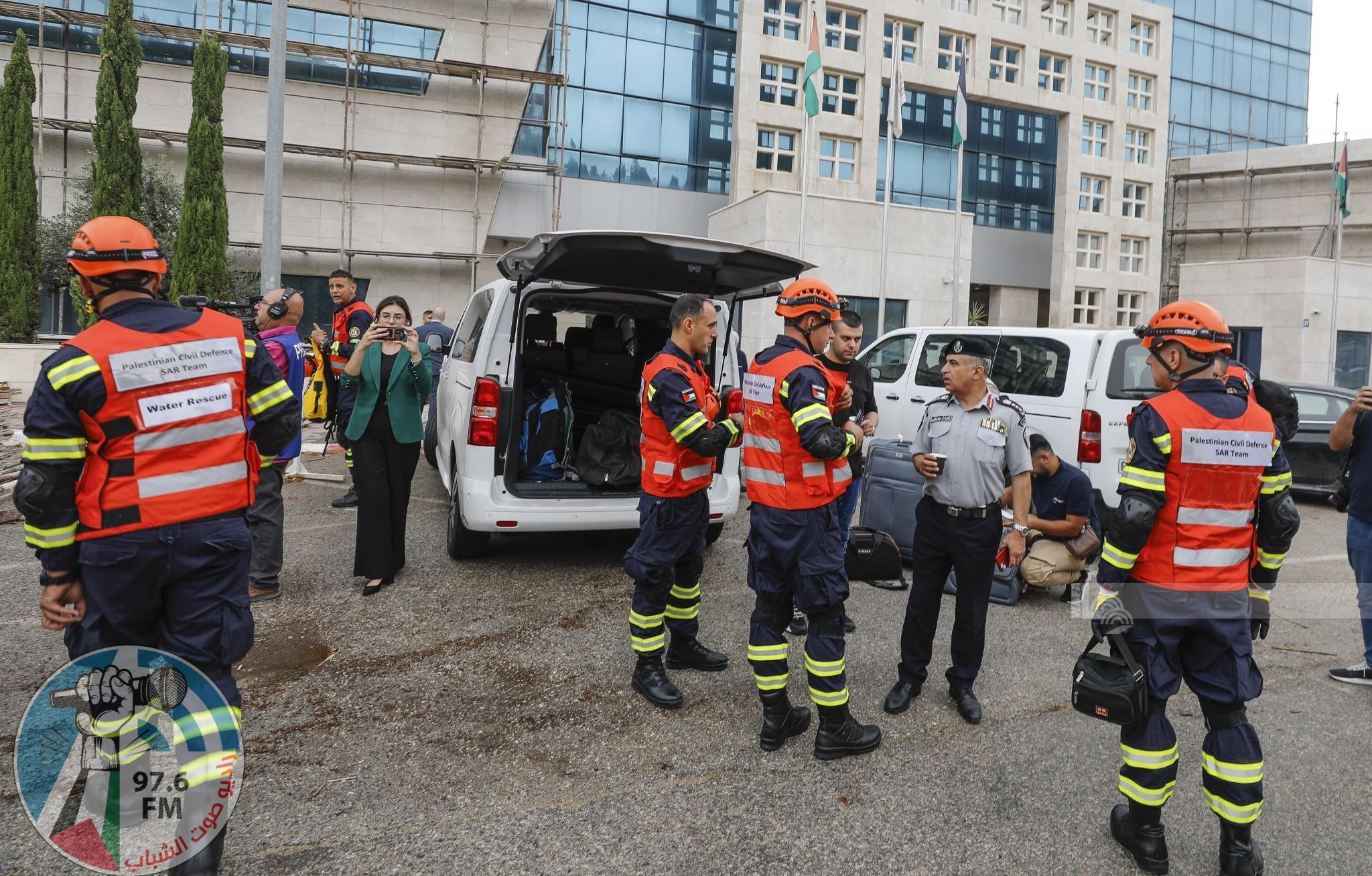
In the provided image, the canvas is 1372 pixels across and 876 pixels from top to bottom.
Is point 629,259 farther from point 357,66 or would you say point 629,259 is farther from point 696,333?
point 357,66

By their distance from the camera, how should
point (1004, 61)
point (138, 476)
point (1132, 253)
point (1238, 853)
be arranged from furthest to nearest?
1. point (1132, 253)
2. point (1004, 61)
3. point (1238, 853)
4. point (138, 476)

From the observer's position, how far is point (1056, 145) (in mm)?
32875

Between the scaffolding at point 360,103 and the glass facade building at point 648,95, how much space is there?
0.88m

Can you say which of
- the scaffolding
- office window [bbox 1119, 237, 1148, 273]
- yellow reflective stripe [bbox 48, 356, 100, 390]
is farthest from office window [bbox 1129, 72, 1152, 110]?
yellow reflective stripe [bbox 48, 356, 100, 390]

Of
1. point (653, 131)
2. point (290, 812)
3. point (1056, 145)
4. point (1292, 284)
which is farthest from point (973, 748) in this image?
point (1056, 145)

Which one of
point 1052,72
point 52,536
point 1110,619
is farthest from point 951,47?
point 52,536

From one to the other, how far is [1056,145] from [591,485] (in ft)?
108

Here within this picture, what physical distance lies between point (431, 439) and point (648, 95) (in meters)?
20.5

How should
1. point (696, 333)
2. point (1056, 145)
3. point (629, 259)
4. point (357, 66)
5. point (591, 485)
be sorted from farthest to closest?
point (1056, 145)
point (357, 66)
point (591, 485)
point (629, 259)
point (696, 333)

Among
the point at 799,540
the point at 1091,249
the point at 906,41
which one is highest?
the point at 906,41

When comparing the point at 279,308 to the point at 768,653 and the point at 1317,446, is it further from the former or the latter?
the point at 1317,446

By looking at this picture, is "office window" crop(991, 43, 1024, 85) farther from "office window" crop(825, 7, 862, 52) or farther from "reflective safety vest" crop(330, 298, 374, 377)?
"reflective safety vest" crop(330, 298, 374, 377)

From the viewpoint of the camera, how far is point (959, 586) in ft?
13.3

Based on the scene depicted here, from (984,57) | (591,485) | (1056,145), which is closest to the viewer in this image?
(591,485)
